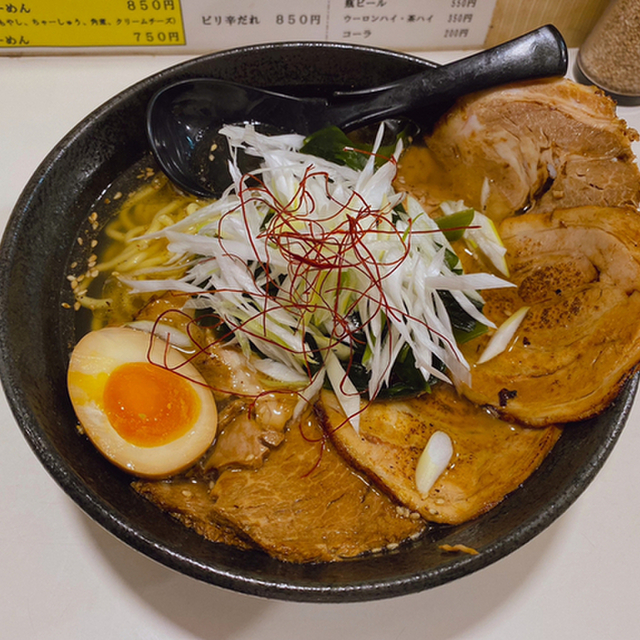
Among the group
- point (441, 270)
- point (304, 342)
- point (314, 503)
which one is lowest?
point (314, 503)

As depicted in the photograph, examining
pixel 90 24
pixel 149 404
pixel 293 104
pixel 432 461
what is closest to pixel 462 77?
pixel 293 104

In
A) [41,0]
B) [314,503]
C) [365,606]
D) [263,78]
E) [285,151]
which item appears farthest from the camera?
[41,0]

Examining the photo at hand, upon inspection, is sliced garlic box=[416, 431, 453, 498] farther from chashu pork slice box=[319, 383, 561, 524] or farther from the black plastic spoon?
the black plastic spoon

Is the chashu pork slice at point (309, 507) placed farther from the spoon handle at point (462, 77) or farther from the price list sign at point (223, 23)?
the price list sign at point (223, 23)

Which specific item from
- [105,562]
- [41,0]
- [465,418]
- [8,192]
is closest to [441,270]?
[465,418]

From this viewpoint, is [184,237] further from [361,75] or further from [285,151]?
[361,75]

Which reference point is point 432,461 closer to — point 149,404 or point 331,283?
point 331,283

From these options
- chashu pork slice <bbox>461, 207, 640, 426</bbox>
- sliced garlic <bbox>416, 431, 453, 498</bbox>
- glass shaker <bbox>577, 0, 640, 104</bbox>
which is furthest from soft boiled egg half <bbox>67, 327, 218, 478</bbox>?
glass shaker <bbox>577, 0, 640, 104</bbox>

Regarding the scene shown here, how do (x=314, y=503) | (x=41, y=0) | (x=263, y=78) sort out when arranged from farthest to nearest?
(x=41, y=0), (x=263, y=78), (x=314, y=503)
